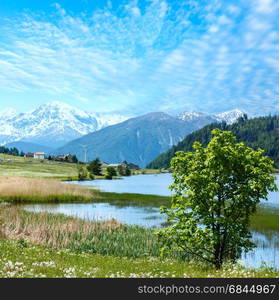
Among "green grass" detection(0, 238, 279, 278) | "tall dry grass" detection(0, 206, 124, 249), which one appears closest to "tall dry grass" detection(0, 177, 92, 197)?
"tall dry grass" detection(0, 206, 124, 249)

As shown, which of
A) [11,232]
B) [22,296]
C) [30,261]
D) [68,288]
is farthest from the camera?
[11,232]

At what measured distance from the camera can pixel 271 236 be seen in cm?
4303

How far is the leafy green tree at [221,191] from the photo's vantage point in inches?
755

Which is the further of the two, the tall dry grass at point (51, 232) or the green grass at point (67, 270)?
the tall dry grass at point (51, 232)

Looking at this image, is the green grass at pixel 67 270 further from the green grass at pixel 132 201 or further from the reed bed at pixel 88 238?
the green grass at pixel 132 201

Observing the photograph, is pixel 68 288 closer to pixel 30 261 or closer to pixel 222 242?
pixel 30 261

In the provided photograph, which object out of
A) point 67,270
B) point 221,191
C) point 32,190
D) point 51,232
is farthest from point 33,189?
point 67,270

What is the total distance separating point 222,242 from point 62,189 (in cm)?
6204

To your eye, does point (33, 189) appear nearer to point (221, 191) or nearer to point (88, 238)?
point (88, 238)

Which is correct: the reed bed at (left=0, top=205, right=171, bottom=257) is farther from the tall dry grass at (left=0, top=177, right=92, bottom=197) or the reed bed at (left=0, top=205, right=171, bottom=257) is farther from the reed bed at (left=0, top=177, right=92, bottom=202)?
the tall dry grass at (left=0, top=177, right=92, bottom=197)

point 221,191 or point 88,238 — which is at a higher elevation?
point 221,191

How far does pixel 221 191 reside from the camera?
19672mm

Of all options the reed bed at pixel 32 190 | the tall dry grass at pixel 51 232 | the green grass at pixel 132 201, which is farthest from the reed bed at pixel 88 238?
the green grass at pixel 132 201

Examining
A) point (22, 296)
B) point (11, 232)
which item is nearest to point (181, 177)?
point (22, 296)
